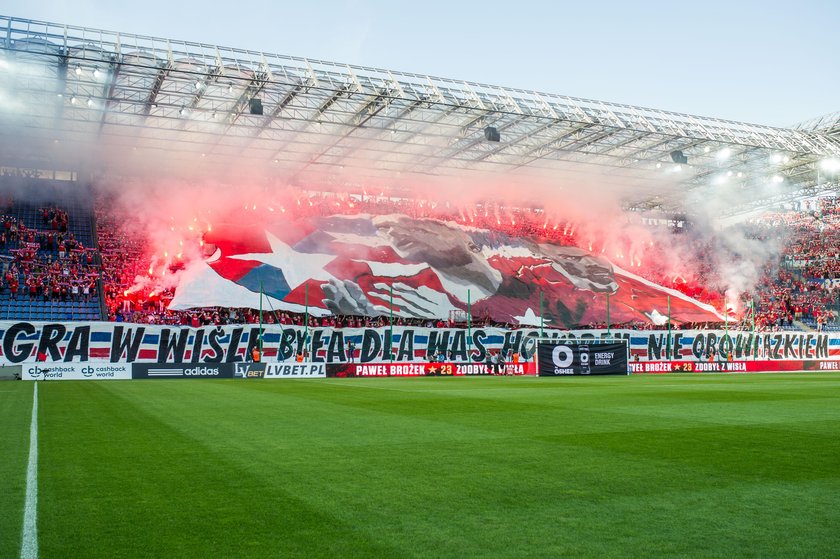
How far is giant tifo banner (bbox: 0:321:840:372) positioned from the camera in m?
32.5


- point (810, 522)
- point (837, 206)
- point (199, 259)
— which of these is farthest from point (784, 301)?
point (810, 522)

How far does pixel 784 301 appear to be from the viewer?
5750 cm

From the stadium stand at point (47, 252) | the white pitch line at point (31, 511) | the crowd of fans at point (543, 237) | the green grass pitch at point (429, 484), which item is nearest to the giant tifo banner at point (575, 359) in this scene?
the crowd of fans at point (543, 237)

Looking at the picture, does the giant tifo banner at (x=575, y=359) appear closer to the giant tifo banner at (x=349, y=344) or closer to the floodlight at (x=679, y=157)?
the giant tifo banner at (x=349, y=344)

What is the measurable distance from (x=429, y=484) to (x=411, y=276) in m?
42.5

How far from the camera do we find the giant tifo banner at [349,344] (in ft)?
107

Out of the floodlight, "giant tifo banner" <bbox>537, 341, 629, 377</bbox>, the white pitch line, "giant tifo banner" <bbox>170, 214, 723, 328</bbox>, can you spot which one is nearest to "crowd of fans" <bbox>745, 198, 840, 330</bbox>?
"giant tifo banner" <bbox>170, 214, 723, 328</bbox>

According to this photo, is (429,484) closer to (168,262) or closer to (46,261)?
(168,262)

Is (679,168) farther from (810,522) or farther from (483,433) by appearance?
(810,522)

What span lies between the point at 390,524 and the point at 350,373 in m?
30.9

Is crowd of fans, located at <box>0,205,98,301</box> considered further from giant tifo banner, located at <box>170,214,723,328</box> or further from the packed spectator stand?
giant tifo banner, located at <box>170,214,723,328</box>

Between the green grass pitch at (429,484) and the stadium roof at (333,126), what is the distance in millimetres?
24686

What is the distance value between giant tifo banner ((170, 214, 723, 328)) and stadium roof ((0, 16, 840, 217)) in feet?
18.3

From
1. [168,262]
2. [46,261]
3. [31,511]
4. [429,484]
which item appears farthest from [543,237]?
[31,511]
